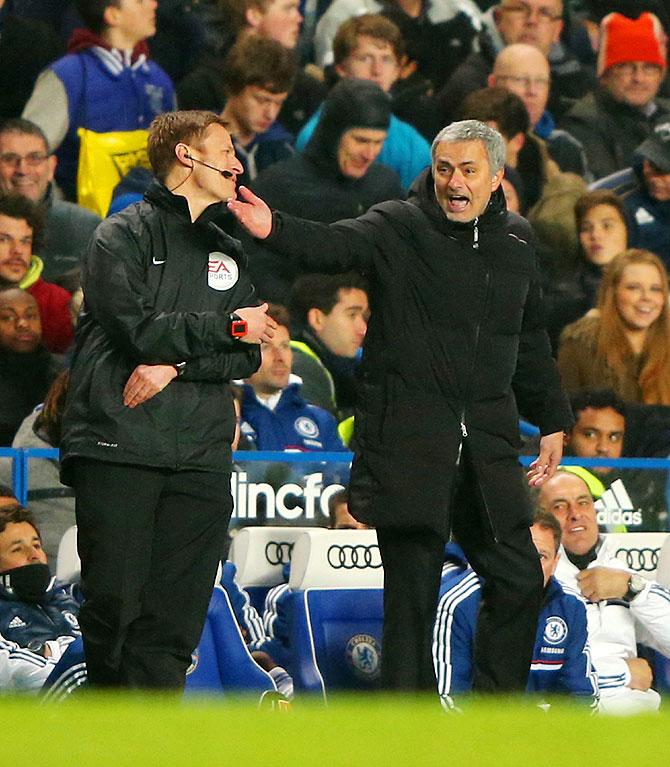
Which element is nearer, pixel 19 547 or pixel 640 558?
pixel 19 547

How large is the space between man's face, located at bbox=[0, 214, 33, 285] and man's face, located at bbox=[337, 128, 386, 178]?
6.08 ft

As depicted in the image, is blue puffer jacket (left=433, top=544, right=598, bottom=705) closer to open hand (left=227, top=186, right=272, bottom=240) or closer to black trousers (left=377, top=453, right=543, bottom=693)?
black trousers (left=377, top=453, right=543, bottom=693)

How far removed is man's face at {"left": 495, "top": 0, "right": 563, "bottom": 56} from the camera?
1212 cm

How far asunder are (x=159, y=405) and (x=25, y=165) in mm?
4134

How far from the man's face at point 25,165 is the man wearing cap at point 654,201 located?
3.46 m

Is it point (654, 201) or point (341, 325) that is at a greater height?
point (654, 201)

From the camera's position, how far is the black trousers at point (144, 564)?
574 cm

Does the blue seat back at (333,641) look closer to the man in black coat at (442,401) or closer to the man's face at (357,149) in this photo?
the man in black coat at (442,401)

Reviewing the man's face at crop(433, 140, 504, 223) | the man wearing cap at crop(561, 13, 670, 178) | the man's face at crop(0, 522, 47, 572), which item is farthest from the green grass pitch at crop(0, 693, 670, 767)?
the man wearing cap at crop(561, 13, 670, 178)

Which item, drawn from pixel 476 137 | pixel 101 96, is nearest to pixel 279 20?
pixel 101 96

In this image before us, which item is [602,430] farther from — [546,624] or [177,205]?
[177,205]

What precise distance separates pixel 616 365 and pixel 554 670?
9.28ft

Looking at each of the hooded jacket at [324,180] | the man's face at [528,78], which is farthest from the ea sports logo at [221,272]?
the man's face at [528,78]

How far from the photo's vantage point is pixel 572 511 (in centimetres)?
786
